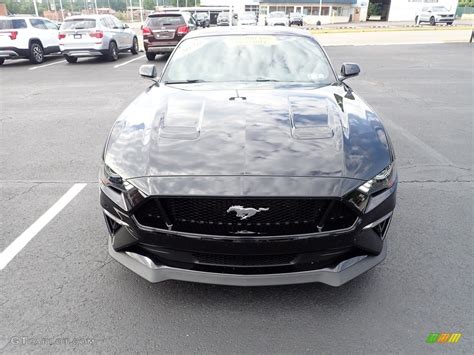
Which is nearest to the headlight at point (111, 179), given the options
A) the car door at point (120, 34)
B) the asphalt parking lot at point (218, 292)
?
the asphalt parking lot at point (218, 292)

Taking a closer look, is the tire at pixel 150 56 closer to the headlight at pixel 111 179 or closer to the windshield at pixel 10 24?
the windshield at pixel 10 24

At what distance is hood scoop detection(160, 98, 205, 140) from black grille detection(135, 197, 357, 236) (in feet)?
1.84

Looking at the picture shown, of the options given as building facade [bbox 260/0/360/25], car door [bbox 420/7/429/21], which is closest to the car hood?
car door [bbox 420/7/429/21]

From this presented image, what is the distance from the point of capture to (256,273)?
2213mm

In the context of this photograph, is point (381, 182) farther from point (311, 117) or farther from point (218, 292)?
point (218, 292)

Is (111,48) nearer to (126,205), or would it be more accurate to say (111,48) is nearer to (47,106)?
(47,106)

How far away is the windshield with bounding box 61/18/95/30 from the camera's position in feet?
45.3

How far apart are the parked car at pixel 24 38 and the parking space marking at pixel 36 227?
12076 mm

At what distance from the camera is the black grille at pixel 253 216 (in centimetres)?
210

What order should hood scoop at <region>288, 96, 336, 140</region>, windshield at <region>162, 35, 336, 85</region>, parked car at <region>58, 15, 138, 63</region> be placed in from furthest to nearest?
parked car at <region>58, 15, 138, 63</region> → windshield at <region>162, 35, 336, 85</region> → hood scoop at <region>288, 96, 336, 140</region>

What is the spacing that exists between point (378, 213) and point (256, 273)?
0.81 m

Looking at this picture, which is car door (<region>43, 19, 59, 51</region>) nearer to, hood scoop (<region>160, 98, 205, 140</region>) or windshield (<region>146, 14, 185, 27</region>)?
windshield (<region>146, 14, 185, 27</region>)
